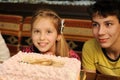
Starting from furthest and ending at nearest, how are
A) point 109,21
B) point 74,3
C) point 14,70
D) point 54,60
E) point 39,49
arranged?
point 74,3 < point 39,49 < point 109,21 < point 54,60 < point 14,70

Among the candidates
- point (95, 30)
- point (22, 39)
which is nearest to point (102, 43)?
point (95, 30)

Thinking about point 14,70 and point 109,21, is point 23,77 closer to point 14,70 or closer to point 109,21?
point 14,70

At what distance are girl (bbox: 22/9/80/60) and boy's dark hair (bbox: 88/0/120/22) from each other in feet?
0.92

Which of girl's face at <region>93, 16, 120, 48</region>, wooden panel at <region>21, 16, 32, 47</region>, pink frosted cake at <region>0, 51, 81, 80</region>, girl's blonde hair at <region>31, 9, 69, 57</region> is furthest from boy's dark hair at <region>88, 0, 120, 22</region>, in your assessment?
wooden panel at <region>21, 16, 32, 47</region>

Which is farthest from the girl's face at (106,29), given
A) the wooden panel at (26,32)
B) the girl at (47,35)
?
the wooden panel at (26,32)

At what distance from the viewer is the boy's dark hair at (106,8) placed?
1.43 metres

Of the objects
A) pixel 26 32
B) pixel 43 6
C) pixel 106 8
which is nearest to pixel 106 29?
pixel 106 8

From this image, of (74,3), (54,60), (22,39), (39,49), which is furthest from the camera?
(74,3)

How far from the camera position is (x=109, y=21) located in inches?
56.2

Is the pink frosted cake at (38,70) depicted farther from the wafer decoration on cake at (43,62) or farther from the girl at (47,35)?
the girl at (47,35)

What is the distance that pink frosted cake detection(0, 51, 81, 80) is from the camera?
91 centimetres

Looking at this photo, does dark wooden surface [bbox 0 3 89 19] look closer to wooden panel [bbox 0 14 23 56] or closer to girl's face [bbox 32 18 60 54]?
Result: wooden panel [bbox 0 14 23 56]

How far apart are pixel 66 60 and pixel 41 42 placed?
475 mm

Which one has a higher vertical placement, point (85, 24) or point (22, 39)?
point (85, 24)
